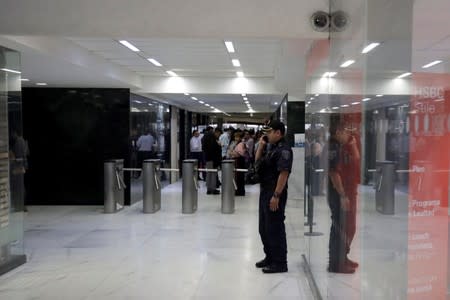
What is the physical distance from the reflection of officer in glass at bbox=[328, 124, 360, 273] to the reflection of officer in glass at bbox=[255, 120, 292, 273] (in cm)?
95

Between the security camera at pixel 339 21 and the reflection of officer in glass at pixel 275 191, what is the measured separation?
51.5 inches

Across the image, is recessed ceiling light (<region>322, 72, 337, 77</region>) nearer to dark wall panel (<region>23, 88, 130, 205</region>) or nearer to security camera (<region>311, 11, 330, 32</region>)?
security camera (<region>311, 11, 330, 32</region>)

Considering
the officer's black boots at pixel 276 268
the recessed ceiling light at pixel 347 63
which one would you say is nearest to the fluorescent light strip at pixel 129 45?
the officer's black boots at pixel 276 268

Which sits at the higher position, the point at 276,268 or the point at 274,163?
the point at 274,163

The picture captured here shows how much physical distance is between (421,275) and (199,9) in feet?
9.90

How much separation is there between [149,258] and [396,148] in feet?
13.7

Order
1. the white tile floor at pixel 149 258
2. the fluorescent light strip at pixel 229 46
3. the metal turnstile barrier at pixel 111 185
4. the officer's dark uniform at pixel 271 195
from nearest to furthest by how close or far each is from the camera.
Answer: the white tile floor at pixel 149 258
the officer's dark uniform at pixel 271 195
the fluorescent light strip at pixel 229 46
the metal turnstile barrier at pixel 111 185

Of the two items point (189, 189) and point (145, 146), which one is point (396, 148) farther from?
point (145, 146)

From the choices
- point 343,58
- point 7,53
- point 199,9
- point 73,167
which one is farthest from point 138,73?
point 343,58

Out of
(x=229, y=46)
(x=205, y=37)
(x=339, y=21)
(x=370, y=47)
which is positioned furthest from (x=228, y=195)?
(x=370, y=47)

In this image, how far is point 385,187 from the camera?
2.49 meters

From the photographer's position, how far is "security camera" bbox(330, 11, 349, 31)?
3605mm

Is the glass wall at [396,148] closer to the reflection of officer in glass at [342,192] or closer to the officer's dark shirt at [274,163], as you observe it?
the reflection of officer in glass at [342,192]

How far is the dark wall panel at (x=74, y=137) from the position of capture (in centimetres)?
1020
